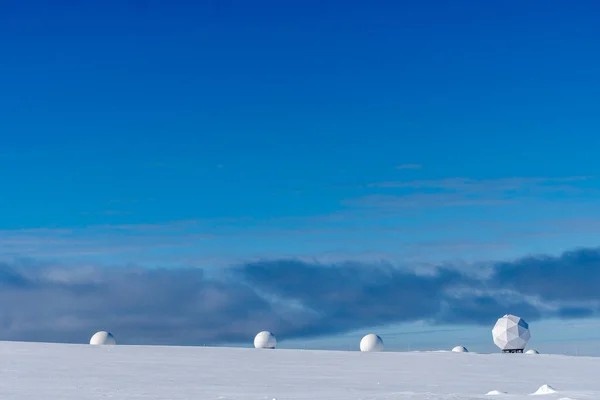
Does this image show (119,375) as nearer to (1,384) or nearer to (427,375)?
(1,384)

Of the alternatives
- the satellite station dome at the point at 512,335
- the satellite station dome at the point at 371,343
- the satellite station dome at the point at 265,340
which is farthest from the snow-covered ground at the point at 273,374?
the satellite station dome at the point at 265,340

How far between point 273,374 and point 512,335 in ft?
98.9

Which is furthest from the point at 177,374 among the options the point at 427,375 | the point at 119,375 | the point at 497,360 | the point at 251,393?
the point at 497,360

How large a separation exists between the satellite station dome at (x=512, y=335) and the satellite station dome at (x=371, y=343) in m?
12.9

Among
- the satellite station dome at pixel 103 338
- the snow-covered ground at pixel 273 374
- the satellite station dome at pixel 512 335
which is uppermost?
the satellite station dome at pixel 512 335

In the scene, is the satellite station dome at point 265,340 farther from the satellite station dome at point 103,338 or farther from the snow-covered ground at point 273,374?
the satellite station dome at point 103,338

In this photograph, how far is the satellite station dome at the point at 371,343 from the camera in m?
59.5

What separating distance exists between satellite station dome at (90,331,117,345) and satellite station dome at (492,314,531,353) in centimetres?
3206

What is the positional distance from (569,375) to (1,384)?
3444cm

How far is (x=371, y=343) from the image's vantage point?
59688 mm

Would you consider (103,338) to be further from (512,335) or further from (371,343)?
(512,335)

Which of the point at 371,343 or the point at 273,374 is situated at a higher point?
the point at 371,343

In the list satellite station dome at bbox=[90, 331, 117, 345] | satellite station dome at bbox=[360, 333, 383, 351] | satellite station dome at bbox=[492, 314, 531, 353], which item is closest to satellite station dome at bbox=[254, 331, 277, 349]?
satellite station dome at bbox=[360, 333, 383, 351]

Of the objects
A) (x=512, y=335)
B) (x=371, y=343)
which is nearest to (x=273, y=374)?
(x=371, y=343)
